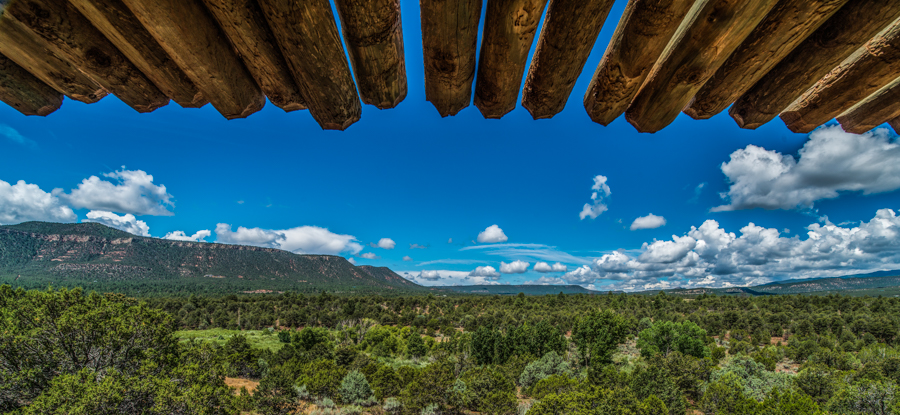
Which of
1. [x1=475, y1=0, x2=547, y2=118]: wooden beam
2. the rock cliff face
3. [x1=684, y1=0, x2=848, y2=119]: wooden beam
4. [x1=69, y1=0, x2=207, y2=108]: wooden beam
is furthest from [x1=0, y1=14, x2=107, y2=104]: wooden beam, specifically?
the rock cliff face

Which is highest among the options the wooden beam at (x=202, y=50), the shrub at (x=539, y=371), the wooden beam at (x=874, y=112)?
the wooden beam at (x=202, y=50)

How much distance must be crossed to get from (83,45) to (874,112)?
457 centimetres

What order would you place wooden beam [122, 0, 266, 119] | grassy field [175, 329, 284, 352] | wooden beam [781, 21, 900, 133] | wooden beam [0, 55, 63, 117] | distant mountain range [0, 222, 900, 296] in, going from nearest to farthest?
wooden beam [122, 0, 266, 119] → wooden beam [781, 21, 900, 133] → wooden beam [0, 55, 63, 117] → grassy field [175, 329, 284, 352] → distant mountain range [0, 222, 900, 296]

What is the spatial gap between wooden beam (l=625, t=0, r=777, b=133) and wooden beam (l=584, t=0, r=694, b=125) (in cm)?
14

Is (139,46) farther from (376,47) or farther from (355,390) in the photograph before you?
(355,390)

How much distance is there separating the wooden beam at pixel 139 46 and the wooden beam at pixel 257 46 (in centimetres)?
36

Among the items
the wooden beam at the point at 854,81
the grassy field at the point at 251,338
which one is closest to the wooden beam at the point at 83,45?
the wooden beam at the point at 854,81

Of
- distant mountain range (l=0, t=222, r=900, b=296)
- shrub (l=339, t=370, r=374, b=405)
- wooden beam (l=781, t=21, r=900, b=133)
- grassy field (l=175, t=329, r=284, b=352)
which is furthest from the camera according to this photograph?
distant mountain range (l=0, t=222, r=900, b=296)

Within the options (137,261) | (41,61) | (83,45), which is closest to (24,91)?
(41,61)

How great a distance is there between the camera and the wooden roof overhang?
4.52 ft

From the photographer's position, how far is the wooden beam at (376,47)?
137 cm

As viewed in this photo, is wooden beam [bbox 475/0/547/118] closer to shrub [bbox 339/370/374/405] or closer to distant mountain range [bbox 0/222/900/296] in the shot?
shrub [bbox 339/370/374/405]

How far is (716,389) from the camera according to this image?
19.8 m

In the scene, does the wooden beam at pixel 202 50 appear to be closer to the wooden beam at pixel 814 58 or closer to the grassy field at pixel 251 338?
the wooden beam at pixel 814 58
